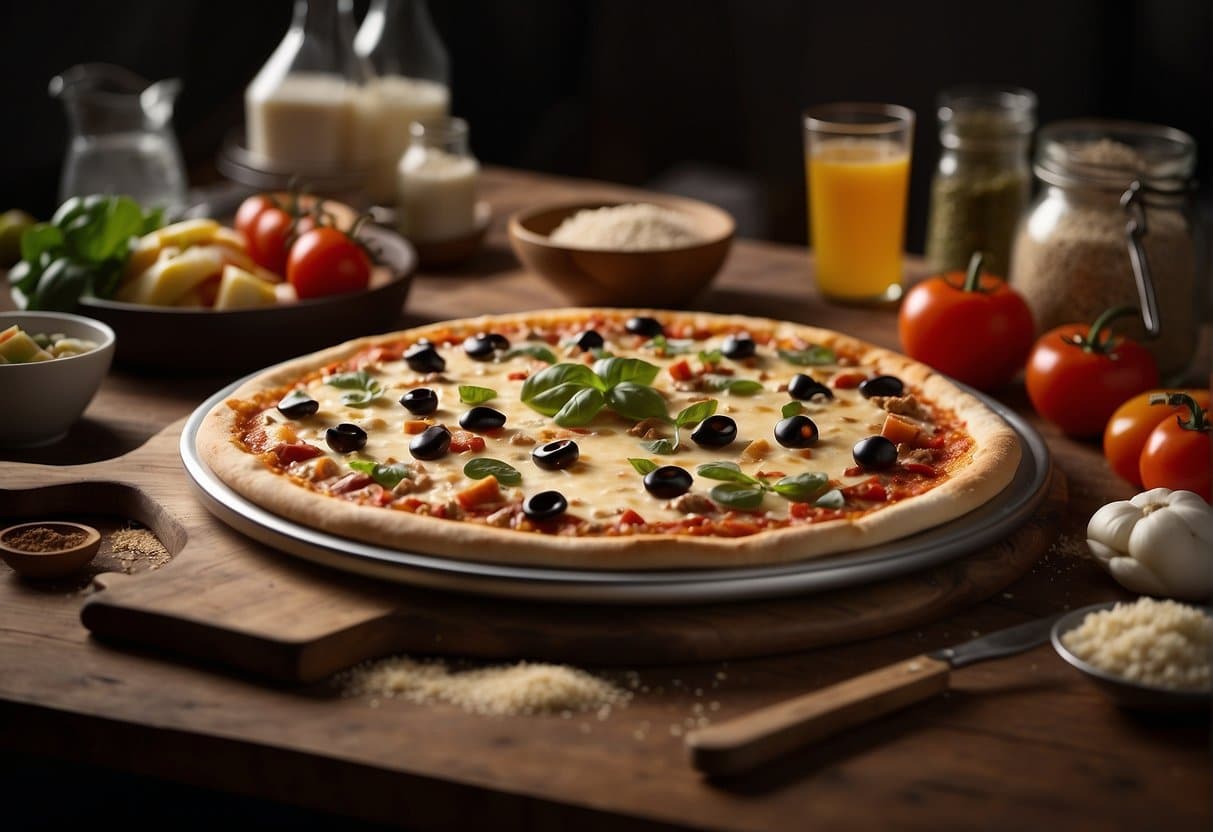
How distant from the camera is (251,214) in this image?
4.04 meters

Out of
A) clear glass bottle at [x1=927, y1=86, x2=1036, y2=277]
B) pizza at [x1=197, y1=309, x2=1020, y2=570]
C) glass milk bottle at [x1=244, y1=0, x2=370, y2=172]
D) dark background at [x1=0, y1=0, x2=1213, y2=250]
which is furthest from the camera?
dark background at [x1=0, y1=0, x2=1213, y2=250]

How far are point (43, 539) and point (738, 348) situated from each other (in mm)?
1580

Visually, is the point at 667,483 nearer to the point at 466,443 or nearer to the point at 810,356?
the point at 466,443

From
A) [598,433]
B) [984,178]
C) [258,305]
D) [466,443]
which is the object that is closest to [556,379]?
[598,433]

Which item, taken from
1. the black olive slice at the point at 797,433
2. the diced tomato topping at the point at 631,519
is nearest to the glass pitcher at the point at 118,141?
the black olive slice at the point at 797,433

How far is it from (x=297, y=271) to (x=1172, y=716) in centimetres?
239

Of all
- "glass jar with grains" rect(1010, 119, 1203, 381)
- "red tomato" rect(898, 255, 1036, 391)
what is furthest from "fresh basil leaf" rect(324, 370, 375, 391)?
"glass jar with grains" rect(1010, 119, 1203, 381)

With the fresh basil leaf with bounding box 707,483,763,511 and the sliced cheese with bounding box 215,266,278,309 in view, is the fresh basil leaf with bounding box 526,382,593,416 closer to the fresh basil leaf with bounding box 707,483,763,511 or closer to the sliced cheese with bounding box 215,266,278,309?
the fresh basil leaf with bounding box 707,483,763,511

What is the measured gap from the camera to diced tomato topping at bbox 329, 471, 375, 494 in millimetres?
2529

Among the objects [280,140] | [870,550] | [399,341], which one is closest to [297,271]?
[399,341]

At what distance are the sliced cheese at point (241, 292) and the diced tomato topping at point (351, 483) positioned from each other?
1.02 meters

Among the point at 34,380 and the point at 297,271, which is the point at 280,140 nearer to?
the point at 297,271

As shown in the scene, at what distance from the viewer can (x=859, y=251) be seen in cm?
409

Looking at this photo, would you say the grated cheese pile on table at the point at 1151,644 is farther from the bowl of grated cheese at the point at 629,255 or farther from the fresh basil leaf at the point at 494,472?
the bowl of grated cheese at the point at 629,255
